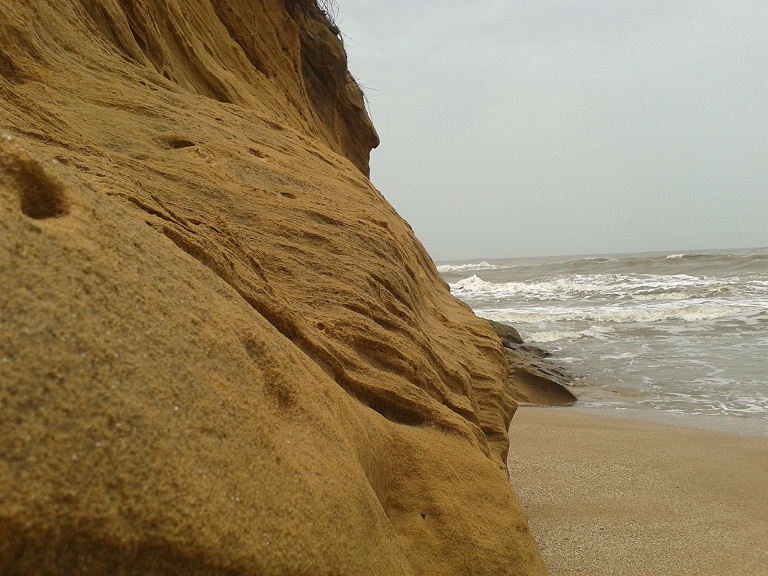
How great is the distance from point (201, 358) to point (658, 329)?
12.1 m

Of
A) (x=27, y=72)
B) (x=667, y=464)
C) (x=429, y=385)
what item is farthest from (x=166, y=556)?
(x=667, y=464)

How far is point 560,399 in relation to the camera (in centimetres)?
714

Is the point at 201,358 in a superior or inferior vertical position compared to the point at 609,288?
superior

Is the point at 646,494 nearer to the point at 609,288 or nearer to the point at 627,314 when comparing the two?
the point at 627,314

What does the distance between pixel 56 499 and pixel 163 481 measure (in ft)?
0.52

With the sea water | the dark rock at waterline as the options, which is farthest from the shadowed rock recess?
the sea water

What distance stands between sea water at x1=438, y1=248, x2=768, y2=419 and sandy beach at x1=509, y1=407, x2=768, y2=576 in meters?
1.25

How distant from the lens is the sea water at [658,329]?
271 inches

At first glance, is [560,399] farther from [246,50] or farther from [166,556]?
[166,556]

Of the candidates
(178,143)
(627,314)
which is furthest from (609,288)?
(178,143)

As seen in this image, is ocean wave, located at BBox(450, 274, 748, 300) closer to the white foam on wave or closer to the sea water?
the sea water

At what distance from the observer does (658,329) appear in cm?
1166

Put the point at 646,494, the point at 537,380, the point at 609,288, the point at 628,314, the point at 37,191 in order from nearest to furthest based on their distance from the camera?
the point at 37,191 → the point at 646,494 → the point at 537,380 → the point at 628,314 → the point at 609,288

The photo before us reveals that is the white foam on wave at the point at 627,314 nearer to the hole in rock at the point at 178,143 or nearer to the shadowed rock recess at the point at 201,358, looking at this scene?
the shadowed rock recess at the point at 201,358
